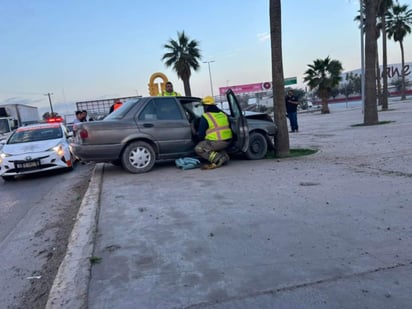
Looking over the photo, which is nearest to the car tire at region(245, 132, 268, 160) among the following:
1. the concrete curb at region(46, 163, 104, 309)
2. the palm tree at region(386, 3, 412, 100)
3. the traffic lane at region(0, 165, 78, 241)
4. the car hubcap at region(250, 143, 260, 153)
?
the car hubcap at region(250, 143, 260, 153)

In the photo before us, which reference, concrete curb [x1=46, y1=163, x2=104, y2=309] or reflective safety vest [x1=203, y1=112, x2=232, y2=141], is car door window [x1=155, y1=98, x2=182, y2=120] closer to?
reflective safety vest [x1=203, y1=112, x2=232, y2=141]

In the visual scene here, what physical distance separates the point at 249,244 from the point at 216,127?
188 inches

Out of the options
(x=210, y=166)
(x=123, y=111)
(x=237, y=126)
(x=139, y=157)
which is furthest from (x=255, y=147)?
(x=123, y=111)

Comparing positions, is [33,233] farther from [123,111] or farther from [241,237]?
[123,111]

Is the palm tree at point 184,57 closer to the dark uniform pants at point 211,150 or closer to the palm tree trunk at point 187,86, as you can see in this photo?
the palm tree trunk at point 187,86

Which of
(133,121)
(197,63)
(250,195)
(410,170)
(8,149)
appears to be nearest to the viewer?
(250,195)

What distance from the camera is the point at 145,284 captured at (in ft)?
9.34

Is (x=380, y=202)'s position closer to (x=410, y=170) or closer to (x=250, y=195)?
(x=250, y=195)

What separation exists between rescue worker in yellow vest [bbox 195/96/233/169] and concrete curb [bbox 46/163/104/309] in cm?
366

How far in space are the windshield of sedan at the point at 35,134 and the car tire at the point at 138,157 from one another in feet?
12.3

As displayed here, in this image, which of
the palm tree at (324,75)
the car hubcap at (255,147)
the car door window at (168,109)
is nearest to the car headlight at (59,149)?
the car door window at (168,109)

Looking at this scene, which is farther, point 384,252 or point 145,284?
point 384,252

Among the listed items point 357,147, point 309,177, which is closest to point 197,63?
point 357,147

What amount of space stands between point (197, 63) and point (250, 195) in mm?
27056
